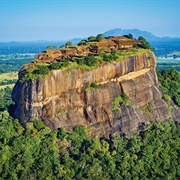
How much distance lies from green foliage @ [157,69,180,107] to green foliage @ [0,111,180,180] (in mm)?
8598

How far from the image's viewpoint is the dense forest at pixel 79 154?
31641 millimetres

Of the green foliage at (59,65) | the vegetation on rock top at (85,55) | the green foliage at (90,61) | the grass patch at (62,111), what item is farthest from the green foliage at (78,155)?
the green foliage at (90,61)

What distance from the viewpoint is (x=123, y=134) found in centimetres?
3769

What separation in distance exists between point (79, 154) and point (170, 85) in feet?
66.2

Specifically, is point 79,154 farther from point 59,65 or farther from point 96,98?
point 59,65

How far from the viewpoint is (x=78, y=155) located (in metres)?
34.1

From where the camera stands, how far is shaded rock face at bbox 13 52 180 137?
114ft

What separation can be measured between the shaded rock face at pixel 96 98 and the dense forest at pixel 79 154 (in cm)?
112

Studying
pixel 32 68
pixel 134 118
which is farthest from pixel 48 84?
pixel 134 118

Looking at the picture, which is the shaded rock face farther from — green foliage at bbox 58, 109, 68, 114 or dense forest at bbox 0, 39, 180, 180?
dense forest at bbox 0, 39, 180, 180

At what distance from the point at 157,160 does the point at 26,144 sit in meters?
13.5

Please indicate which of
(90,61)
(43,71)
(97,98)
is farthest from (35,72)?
(97,98)

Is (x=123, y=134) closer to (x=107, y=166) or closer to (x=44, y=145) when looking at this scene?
(x=107, y=166)

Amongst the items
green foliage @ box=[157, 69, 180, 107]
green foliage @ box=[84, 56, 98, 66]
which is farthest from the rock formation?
green foliage @ box=[157, 69, 180, 107]
